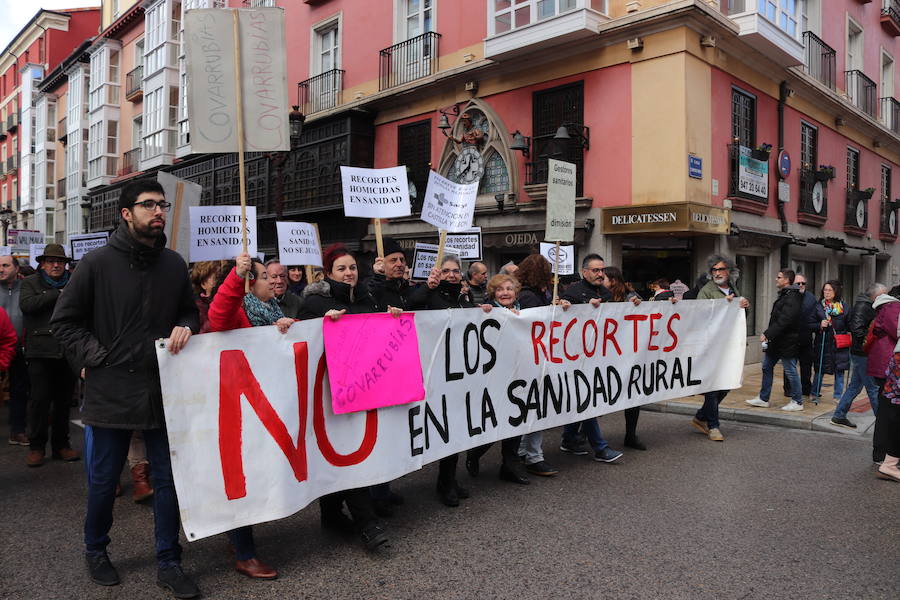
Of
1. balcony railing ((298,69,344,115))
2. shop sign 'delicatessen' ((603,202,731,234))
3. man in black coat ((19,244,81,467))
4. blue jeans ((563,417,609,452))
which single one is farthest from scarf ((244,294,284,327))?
balcony railing ((298,69,344,115))

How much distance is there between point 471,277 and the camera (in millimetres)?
8055

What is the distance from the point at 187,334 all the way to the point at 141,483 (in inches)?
85.2

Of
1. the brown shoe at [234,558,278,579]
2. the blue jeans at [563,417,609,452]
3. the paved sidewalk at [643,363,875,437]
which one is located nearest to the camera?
the brown shoe at [234,558,278,579]

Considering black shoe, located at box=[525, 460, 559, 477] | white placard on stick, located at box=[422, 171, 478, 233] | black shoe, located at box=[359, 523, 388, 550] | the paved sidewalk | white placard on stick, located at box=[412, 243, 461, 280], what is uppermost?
white placard on stick, located at box=[422, 171, 478, 233]

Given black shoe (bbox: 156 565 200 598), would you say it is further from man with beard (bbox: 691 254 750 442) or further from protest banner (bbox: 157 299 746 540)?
man with beard (bbox: 691 254 750 442)

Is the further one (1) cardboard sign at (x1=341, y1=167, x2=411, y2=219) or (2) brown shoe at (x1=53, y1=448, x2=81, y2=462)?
(1) cardboard sign at (x1=341, y1=167, x2=411, y2=219)

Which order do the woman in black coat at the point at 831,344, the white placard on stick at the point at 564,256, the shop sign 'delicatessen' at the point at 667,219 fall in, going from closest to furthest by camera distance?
1. the woman in black coat at the point at 831,344
2. the white placard on stick at the point at 564,256
3. the shop sign 'delicatessen' at the point at 667,219

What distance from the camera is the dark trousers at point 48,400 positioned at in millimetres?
5938

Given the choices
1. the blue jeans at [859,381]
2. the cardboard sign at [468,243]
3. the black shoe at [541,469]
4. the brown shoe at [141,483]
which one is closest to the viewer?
the brown shoe at [141,483]

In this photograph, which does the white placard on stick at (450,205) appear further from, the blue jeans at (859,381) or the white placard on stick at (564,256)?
the blue jeans at (859,381)

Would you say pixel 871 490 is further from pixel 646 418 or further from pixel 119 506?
pixel 119 506

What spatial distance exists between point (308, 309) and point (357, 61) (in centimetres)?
1607

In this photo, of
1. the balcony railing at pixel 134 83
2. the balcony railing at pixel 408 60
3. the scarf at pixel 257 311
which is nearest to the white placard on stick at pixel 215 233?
the scarf at pixel 257 311

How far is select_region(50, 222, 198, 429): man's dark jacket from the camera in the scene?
11.0 ft
